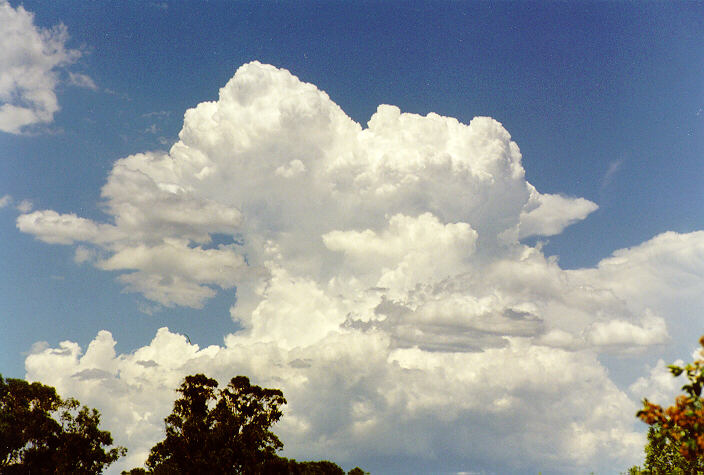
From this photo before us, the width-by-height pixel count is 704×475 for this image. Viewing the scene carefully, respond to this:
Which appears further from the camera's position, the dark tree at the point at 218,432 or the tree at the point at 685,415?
the dark tree at the point at 218,432

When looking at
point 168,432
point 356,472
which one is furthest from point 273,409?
point 356,472

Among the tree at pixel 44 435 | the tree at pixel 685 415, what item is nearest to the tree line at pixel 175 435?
the tree at pixel 44 435

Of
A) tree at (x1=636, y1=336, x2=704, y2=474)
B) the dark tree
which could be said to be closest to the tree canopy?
the dark tree

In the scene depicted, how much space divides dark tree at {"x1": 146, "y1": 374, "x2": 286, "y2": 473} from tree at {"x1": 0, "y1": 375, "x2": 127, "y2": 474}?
6669mm

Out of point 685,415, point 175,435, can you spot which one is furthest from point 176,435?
point 685,415

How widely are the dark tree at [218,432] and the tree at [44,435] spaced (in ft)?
21.9

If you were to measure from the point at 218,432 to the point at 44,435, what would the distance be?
59.6ft

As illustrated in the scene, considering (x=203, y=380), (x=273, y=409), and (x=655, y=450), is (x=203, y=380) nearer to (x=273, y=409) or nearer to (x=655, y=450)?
(x=273, y=409)

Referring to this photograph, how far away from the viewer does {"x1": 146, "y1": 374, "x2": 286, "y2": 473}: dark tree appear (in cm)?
6291

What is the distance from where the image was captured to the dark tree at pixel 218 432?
206 feet

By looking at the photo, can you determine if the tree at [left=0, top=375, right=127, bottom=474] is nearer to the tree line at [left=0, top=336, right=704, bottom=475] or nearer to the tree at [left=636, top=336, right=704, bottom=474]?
the tree line at [left=0, top=336, right=704, bottom=475]

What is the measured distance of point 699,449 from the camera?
13.7 meters

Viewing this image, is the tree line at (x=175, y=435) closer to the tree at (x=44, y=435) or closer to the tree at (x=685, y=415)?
the tree at (x=44, y=435)

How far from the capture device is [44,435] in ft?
213
